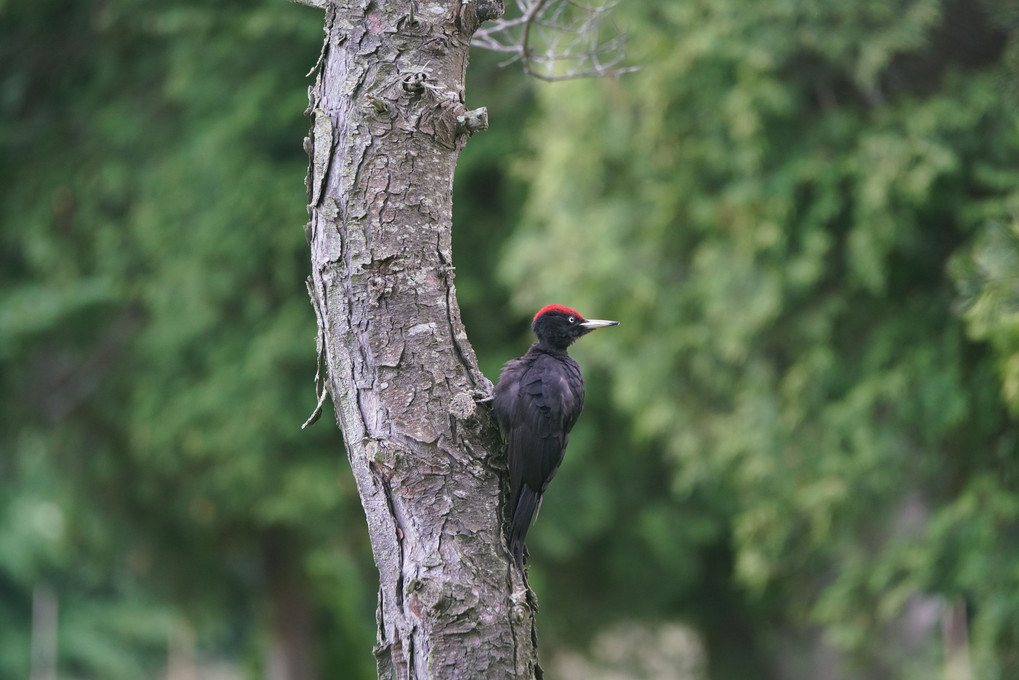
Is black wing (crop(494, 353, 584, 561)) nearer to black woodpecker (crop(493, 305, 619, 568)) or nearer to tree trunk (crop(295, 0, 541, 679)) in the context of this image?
black woodpecker (crop(493, 305, 619, 568))

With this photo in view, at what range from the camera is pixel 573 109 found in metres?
7.21

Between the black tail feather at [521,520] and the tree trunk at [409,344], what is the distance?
0.10 m

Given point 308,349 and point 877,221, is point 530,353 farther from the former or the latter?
point 308,349

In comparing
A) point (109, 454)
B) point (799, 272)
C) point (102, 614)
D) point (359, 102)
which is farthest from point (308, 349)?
point (102, 614)

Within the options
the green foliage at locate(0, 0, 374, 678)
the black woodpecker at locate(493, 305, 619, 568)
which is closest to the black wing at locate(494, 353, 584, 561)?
the black woodpecker at locate(493, 305, 619, 568)

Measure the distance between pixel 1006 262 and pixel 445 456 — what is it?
88.2 inches

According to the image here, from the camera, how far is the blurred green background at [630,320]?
5770mm

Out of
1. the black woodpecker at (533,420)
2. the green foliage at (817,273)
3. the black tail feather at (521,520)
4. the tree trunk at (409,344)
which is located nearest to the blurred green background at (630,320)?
the green foliage at (817,273)

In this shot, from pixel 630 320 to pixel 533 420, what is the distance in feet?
14.0

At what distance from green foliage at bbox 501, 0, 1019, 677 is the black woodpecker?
239 cm

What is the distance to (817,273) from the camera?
6.15 meters

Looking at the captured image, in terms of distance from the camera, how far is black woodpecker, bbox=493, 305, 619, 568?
2.92m

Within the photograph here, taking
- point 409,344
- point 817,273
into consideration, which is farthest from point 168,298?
point 409,344

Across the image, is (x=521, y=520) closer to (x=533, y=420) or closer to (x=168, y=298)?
(x=533, y=420)
